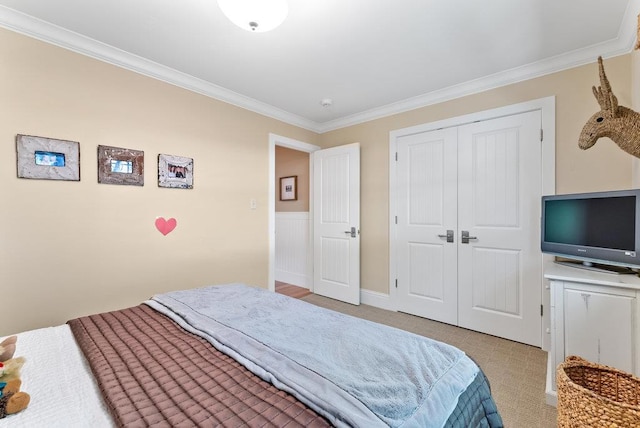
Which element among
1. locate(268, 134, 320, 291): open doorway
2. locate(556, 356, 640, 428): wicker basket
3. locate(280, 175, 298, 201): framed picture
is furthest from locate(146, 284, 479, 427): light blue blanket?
locate(280, 175, 298, 201): framed picture

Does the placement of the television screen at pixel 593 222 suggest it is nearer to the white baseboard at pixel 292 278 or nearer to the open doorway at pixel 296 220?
the open doorway at pixel 296 220

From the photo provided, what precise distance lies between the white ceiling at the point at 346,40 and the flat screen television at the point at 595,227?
3.73 feet

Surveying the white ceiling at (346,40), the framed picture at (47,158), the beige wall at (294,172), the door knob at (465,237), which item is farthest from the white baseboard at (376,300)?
the framed picture at (47,158)

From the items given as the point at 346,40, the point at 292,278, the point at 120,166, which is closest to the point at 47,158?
the point at 120,166

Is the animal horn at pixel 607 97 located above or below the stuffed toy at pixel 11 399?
above

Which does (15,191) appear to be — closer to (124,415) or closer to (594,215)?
(124,415)

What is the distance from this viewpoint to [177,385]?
890mm

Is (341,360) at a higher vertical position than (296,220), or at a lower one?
lower

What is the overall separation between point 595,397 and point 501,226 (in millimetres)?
1982

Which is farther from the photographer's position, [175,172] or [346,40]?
[175,172]

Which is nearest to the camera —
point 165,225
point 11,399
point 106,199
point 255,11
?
point 11,399

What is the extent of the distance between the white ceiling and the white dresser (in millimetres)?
1657

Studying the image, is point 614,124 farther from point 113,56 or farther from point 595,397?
point 113,56

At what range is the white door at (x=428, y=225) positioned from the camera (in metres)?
2.93
